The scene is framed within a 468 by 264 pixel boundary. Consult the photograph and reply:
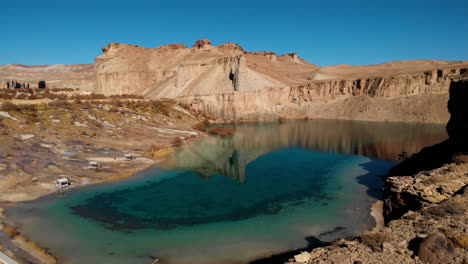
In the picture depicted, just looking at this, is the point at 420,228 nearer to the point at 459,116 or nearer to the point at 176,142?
the point at 459,116

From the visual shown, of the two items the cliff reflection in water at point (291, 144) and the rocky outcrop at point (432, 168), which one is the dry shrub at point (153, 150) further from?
the rocky outcrop at point (432, 168)

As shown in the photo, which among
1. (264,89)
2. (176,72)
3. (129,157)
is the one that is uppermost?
(176,72)

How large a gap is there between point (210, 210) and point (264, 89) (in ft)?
158

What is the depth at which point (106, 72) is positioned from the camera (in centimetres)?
7138

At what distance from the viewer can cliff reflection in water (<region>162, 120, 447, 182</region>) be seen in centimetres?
2450

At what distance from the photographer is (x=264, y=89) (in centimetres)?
6028

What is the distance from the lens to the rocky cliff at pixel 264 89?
53.4 metres

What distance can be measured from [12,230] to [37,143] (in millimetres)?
14739

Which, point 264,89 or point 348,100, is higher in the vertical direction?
point 264,89

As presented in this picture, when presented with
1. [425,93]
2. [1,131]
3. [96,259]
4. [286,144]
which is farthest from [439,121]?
[1,131]

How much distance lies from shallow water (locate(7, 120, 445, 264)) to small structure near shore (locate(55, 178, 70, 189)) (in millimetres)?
1006

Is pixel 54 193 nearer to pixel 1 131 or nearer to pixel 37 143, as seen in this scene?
pixel 37 143

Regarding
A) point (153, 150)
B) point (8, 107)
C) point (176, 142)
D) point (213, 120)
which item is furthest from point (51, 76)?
point (153, 150)

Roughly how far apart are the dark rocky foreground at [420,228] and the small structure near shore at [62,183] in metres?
13.6
